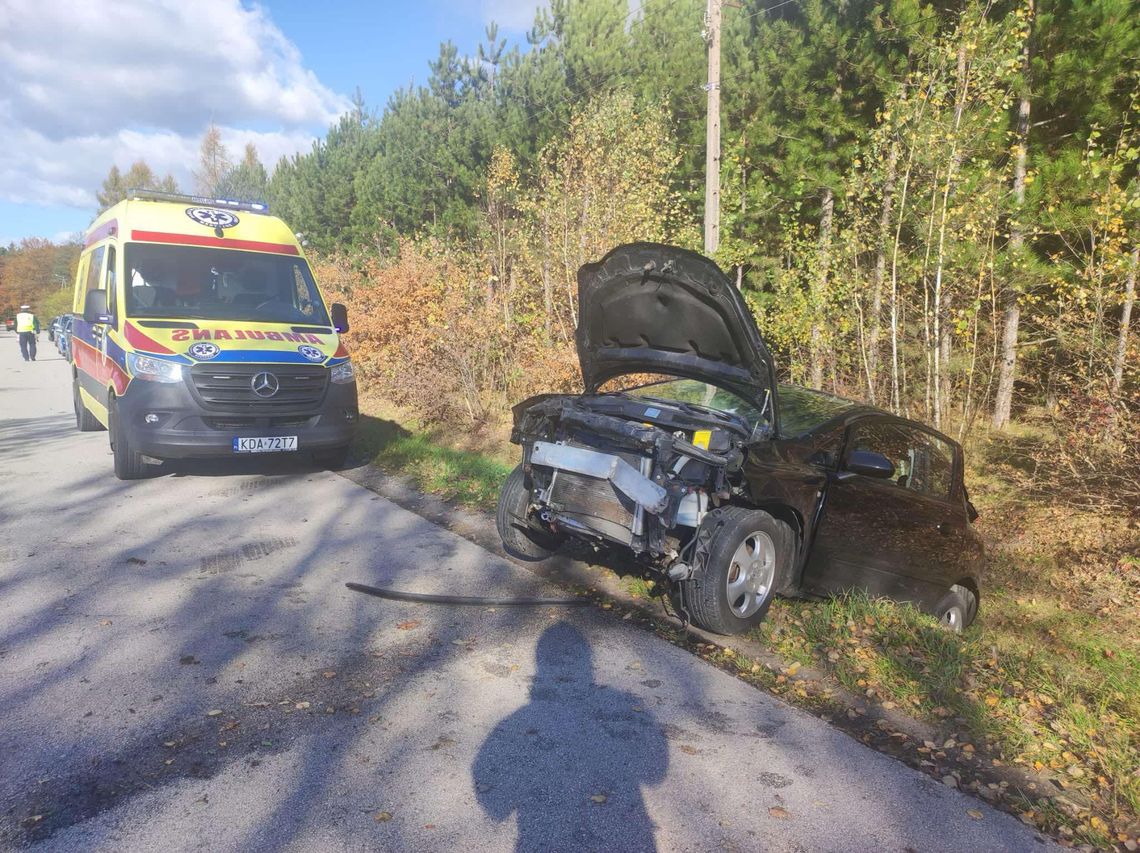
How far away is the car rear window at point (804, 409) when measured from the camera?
15.5ft

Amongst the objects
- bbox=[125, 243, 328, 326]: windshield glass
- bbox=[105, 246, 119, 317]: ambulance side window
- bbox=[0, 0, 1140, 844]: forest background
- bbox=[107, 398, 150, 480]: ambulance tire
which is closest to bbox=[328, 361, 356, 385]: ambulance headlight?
bbox=[125, 243, 328, 326]: windshield glass

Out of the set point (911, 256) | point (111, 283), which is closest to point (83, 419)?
point (111, 283)

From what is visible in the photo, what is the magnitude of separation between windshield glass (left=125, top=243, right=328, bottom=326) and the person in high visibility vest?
2213cm

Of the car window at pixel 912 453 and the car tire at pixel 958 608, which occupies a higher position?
the car window at pixel 912 453

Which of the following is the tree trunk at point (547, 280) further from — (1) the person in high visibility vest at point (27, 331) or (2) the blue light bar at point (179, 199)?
(1) the person in high visibility vest at point (27, 331)

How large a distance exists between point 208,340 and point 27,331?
23.7m

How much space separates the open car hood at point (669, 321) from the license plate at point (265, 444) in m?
3.64

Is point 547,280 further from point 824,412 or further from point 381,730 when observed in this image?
point 381,730

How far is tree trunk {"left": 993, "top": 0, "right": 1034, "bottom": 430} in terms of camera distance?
989 cm

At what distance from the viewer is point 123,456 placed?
24.4ft

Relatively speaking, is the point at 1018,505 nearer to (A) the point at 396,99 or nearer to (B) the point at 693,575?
(B) the point at 693,575

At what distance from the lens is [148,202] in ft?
28.2

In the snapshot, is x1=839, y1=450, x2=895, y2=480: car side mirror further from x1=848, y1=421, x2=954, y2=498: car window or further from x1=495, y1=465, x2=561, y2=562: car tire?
x1=495, y1=465, x2=561, y2=562: car tire

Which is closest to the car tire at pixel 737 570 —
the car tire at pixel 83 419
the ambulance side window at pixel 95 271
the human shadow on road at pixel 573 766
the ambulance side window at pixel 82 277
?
the human shadow on road at pixel 573 766
